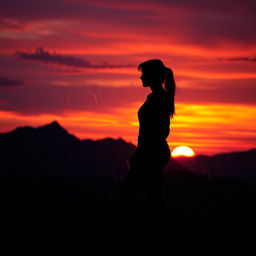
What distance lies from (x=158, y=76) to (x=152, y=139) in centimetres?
105

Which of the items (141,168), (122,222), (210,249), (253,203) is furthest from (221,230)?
(122,222)

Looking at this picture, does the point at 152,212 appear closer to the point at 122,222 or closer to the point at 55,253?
the point at 55,253

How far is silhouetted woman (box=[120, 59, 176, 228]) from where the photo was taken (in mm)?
8117

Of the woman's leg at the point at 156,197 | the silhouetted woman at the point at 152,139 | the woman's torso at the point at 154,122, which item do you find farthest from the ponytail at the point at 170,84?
the woman's leg at the point at 156,197

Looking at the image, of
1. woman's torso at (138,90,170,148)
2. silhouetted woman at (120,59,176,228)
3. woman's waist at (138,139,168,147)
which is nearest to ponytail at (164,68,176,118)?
silhouetted woman at (120,59,176,228)

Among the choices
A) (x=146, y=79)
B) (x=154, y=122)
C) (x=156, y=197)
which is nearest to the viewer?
(x=154, y=122)

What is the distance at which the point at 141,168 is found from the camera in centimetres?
823

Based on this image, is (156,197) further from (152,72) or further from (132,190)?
(152,72)

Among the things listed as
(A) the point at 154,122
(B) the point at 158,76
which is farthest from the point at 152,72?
(A) the point at 154,122

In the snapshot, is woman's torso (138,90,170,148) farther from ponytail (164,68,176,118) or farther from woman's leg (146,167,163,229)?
woman's leg (146,167,163,229)

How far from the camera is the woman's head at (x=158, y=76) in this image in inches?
329

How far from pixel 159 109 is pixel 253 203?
6800 mm

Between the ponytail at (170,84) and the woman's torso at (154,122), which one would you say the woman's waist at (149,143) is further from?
the ponytail at (170,84)

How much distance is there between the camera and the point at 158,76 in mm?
8414
